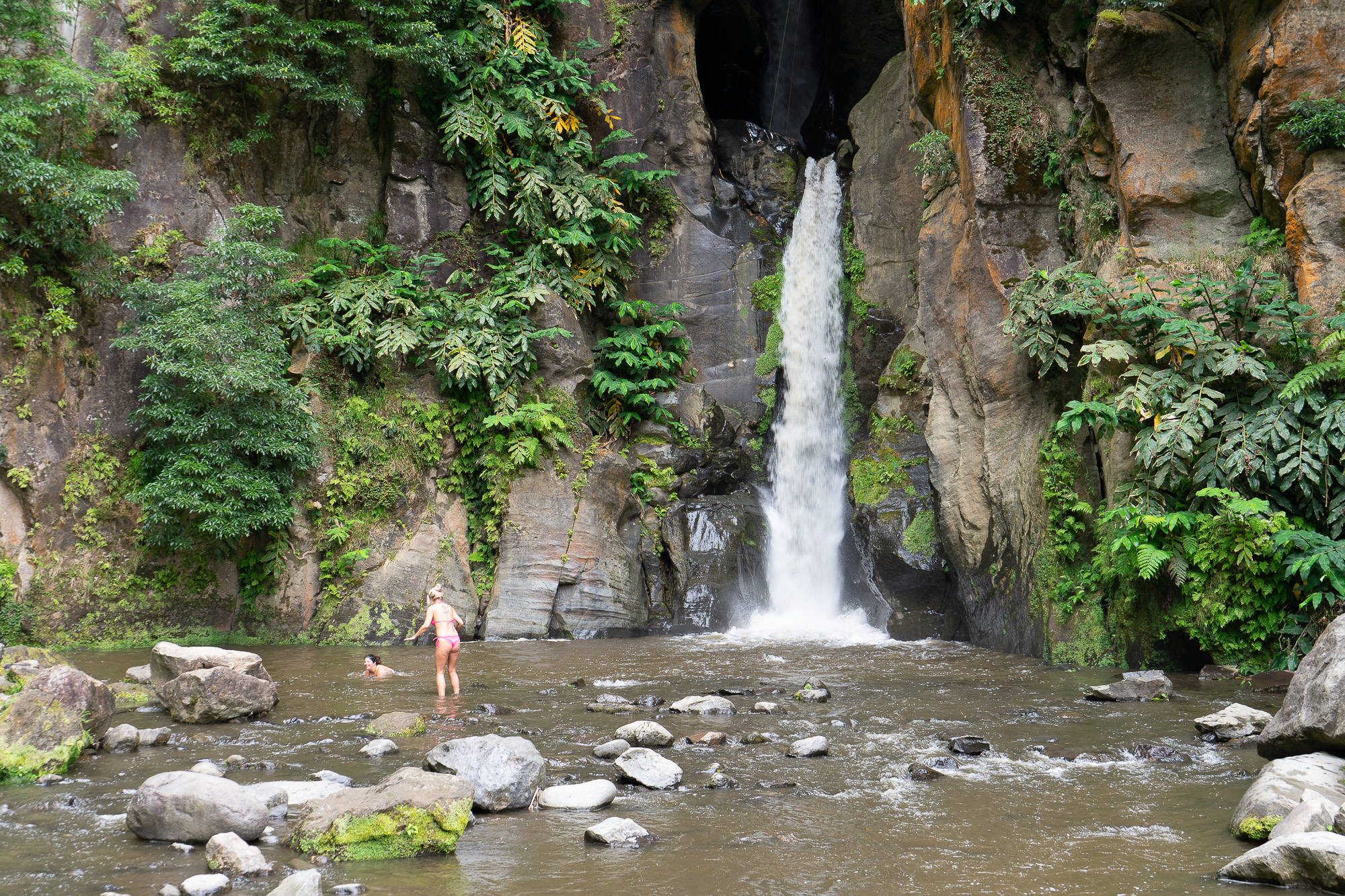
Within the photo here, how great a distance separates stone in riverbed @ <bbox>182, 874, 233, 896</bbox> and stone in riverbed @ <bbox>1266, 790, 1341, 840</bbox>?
4666 millimetres


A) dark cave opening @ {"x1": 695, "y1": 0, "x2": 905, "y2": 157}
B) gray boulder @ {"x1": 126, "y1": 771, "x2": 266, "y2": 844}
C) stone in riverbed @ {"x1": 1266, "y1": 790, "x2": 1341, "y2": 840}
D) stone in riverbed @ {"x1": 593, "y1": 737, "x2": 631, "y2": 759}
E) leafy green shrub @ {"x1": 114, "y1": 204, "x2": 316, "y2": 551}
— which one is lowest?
stone in riverbed @ {"x1": 593, "y1": 737, "x2": 631, "y2": 759}

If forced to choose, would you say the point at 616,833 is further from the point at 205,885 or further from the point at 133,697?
the point at 133,697

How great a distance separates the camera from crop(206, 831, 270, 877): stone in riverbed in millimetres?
3766

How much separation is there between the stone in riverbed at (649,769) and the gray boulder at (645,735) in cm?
83

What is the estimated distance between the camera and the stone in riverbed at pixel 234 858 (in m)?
3.77

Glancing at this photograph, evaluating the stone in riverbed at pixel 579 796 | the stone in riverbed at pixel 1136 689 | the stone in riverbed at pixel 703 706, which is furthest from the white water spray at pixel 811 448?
the stone in riverbed at pixel 579 796

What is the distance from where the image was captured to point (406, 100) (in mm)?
15281

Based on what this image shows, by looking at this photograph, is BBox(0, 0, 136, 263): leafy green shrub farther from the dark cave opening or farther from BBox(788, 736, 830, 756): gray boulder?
the dark cave opening

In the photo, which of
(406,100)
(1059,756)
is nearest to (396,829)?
(1059,756)

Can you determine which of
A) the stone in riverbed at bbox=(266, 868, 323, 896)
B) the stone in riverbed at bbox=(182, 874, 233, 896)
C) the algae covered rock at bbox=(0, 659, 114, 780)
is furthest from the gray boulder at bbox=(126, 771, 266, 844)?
the algae covered rock at bbox=(0, 659, 114, 780)

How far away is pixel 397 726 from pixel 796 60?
22.4 m

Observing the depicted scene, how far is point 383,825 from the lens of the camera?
4145mm

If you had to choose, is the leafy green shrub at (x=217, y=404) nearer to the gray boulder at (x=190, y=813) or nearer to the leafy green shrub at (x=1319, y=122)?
the gray boulder at (x=190, y=813)

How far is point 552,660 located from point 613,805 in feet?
19.6
